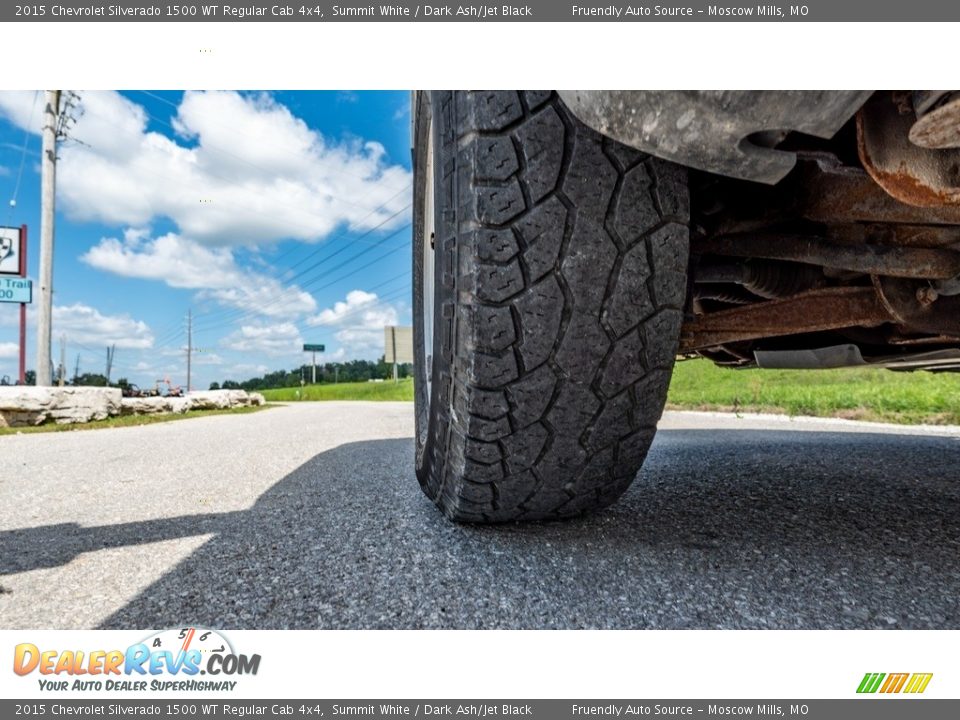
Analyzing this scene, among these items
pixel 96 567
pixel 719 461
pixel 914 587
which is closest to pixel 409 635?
pixel 96 567

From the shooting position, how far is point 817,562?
108 cm

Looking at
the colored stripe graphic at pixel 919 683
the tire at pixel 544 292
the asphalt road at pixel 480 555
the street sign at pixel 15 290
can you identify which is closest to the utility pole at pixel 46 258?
the street sign at pixel 15 290

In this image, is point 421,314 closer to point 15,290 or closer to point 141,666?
point 141,666

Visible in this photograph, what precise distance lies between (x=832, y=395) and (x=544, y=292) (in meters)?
6.88

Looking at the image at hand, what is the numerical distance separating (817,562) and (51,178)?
13.8 meters

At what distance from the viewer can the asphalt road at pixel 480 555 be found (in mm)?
881

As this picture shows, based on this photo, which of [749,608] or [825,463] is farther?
[825,463]

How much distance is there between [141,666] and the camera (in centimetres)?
74

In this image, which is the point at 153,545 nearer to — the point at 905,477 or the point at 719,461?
the point at 719,461

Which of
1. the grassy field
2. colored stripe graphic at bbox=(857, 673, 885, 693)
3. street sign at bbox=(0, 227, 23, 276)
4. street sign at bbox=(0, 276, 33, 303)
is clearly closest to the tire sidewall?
colored stripe graphic at bbox=(857, 673, 885, 693)

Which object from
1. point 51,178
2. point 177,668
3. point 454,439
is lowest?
point 177,668

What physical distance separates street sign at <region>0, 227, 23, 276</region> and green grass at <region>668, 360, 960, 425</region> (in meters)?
13.5

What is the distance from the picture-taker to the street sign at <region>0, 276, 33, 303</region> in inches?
429

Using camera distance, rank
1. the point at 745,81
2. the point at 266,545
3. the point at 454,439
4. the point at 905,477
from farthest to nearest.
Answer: the point at 905,477, the point at 266,545, the point at 454,439, the point at 745,81
